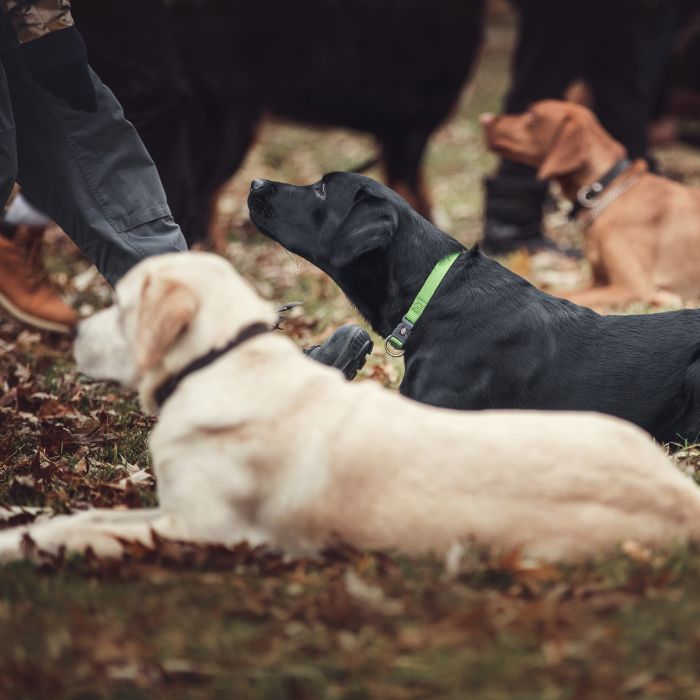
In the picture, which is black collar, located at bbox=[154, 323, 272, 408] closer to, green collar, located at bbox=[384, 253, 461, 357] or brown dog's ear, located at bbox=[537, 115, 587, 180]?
green collar, located at bbox=[384, 253, 461, 357]

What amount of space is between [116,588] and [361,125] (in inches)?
231

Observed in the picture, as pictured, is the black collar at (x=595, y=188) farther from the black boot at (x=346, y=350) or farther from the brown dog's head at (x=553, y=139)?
the black boot at (x=346, y=350)

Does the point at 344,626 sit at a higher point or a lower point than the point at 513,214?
higher

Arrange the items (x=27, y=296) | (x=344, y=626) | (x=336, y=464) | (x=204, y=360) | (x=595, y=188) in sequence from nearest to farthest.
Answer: (x=344, y=626) → (x=336, y=464) → (x=204, y=360) → (x=27, y=296) → (x=595, y=188)

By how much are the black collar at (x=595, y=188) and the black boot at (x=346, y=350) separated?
2.84 meters

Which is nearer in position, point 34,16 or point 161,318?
point 161,318

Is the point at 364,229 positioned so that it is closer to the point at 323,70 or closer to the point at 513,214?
the point at 513,214

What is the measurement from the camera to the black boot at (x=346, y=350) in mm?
3539

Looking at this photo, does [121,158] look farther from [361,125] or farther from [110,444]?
[361,125]

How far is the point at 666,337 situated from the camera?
3.52 metres

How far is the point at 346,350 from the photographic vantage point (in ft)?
11.6

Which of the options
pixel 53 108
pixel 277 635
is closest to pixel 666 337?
pixel 277 635

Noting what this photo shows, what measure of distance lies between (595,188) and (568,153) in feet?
0.90

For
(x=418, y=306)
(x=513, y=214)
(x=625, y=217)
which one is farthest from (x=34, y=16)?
(x=513, y=214)
